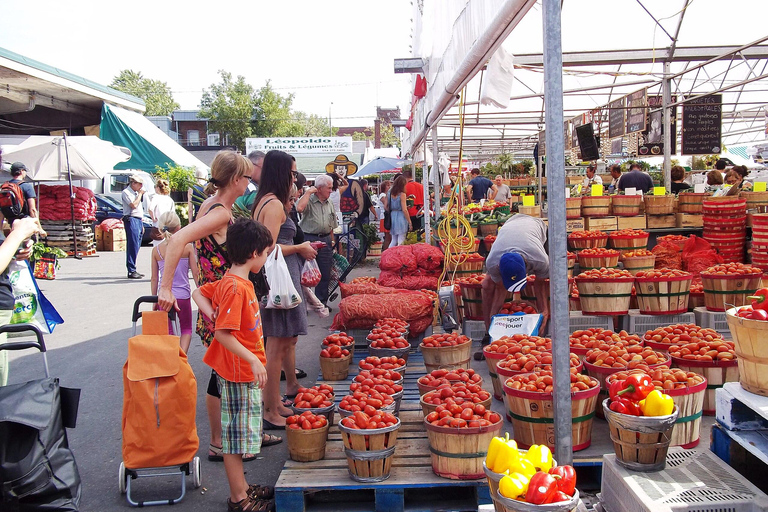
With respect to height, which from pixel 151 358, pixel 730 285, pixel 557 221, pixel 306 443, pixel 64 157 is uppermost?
pixel 64 157

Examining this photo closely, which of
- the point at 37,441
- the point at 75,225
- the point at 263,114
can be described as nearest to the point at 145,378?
the point at 37,441

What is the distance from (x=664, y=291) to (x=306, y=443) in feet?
13.3

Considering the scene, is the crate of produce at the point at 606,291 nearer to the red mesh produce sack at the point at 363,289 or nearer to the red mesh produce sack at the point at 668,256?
the red mesh produce sack at the point at 363,289

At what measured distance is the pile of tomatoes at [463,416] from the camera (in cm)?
366

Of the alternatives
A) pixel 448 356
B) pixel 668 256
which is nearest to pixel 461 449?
pixel 448 356

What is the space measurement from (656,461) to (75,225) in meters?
18.7

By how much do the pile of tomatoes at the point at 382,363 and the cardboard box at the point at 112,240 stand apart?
57.6 feet

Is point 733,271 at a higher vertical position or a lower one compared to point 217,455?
higher

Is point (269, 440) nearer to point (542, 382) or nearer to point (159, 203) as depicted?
point (542, 382)

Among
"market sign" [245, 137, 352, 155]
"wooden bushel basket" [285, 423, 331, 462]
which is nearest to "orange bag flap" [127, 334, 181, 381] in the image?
"wooden bushel basket" [285, 423, 331, 462]

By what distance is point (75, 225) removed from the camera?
18297 mm

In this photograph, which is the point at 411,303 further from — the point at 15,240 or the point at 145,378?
the point at 15,240

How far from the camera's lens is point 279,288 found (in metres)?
4.92

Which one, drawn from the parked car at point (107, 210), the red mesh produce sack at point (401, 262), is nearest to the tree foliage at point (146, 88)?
the parked car at point (107, 210)
